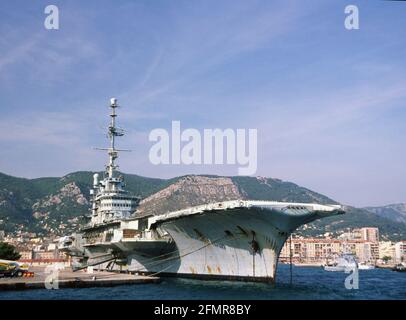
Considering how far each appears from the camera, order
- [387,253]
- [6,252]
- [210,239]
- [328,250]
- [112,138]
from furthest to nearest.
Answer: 1. [387,253]
2. [328,250]
3. [6,252]
4. [112,138]
5. [210,239]

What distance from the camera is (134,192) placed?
86.8 metres

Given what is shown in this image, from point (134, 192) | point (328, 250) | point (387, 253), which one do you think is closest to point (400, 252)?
point (387, 253)

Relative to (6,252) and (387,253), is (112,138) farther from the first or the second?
(387,253)

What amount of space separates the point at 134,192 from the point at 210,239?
67463mm

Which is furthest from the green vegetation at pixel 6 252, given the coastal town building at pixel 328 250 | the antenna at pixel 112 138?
the coastal town building at pixel 328 250

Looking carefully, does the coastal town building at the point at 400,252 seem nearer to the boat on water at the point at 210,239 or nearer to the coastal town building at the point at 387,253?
the coastal town building at the point at 387,253

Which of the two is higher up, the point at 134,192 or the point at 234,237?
the point at 134,192

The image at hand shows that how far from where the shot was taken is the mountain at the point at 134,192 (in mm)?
81562

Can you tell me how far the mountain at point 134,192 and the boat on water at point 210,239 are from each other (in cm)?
4772

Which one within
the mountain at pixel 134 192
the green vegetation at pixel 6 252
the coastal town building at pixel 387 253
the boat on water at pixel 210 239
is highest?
the mountain at pixel 134 192

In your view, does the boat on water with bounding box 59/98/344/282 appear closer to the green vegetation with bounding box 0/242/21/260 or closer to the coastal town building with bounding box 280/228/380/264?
the green vegetation with bounding box 0/242/21/260
